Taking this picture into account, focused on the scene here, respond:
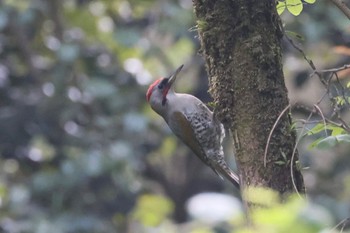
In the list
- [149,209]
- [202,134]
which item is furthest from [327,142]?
[149,209]

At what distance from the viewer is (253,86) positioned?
5.87 ft

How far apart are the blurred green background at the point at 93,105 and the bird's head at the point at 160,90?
1.11m

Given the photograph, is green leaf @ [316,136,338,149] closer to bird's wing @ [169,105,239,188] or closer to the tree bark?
the tree bark

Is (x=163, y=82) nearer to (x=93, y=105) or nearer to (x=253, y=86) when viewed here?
(x=253, y=86)

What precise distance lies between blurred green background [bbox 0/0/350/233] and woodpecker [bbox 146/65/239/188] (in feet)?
3.70

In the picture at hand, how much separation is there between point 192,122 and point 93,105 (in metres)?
1.70

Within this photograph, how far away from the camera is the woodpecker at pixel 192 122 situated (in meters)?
2.92

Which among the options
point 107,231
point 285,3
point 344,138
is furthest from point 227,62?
point 107,231

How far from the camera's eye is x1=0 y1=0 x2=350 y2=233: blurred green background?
4.27 metres

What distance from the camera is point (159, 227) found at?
180 inches

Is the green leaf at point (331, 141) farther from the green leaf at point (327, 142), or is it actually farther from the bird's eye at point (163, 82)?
the bird's eye at point (163, 82)

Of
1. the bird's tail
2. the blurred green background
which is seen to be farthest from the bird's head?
the blurred green background

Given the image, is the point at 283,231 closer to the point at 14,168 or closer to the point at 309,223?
the point at 309,223

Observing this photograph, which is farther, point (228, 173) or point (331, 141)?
point (228, 173)
